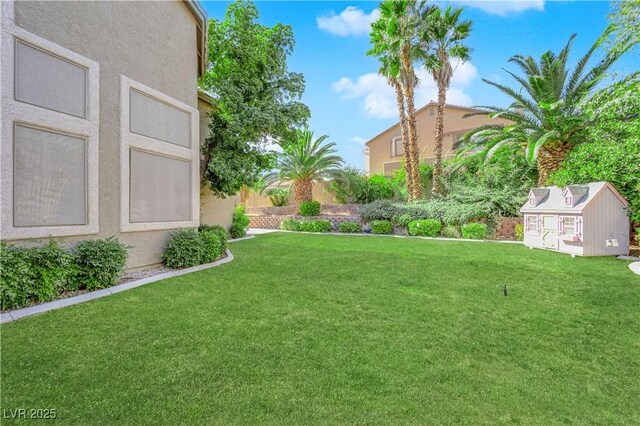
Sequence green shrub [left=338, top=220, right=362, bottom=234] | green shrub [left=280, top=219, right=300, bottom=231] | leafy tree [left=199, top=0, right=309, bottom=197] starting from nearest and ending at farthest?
leafy tree [left=199, top=0, right=309, bottom=197] < green shrub [left=338, top=220, right=362, bottom=234] < green shrub [left=280, top=219, right=300, bottom=231]

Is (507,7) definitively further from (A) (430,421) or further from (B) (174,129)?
(A) (430,421)

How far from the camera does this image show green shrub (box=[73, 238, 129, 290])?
20.7ft

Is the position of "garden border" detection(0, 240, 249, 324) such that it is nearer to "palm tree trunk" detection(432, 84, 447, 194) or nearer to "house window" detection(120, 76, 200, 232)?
"house window" detection(120, 76, 200, 232)

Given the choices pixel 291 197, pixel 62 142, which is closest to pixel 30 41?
pixel 62 142

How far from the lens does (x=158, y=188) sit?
8.60 metres

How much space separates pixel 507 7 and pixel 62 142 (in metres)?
15.0

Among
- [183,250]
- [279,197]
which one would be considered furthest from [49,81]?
[279,197]

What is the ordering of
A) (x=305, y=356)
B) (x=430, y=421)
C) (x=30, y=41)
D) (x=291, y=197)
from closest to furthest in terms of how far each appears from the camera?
(x=430, y=421)
(x=305, y=356)
(x=30, y=41)
(x=291, y=197)

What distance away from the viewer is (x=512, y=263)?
30.3ft

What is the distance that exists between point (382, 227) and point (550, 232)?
28.4ft

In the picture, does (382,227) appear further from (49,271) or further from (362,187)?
(49,271)

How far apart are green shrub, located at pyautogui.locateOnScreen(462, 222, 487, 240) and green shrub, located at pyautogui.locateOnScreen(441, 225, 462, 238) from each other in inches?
23.5

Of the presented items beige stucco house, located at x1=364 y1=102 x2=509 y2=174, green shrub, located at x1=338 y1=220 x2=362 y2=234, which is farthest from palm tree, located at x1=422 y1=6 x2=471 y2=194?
green shrub, located at x1=338 y1=220 x2=362 y2=234

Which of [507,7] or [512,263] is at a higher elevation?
[507,7]
